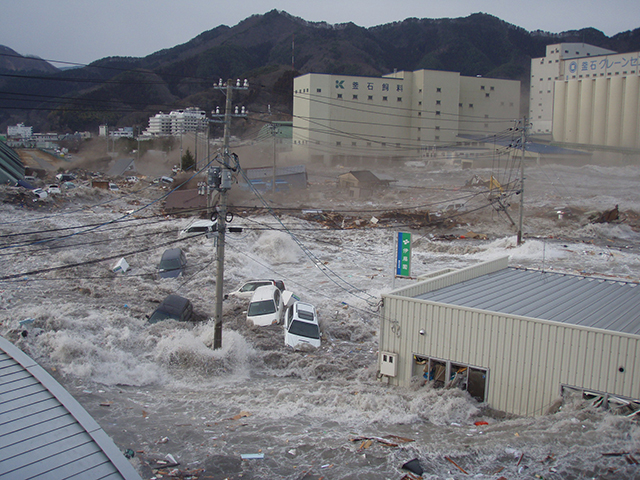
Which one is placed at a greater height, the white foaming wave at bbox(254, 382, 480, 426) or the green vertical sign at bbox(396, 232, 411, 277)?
the green vertical sign at bbox(396, 232, 411, 277)

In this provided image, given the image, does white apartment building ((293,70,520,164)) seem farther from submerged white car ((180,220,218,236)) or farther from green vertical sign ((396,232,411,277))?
green vertical sign ((396,232,411,277))

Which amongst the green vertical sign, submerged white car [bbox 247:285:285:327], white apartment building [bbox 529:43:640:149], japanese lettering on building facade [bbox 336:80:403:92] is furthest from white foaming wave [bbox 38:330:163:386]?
white apartment building [bbox 529:43:640:149]

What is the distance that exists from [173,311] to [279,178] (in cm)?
3260

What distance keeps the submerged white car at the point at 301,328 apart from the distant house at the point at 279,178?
103 ft

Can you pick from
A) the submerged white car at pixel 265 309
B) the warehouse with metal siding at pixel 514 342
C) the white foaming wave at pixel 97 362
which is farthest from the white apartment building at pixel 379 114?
the white foaming wave at pixel 97 362

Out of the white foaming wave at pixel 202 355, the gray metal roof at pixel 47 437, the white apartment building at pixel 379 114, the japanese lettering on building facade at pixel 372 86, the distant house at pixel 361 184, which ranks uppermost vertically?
the japanese lettering on building facade at pixel 372 86

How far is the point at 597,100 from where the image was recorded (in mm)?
60000

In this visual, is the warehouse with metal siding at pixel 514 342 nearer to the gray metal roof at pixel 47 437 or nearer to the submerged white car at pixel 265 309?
the submerged white car at pixel 265 309

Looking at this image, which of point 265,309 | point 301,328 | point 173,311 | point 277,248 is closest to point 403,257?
point 301,328

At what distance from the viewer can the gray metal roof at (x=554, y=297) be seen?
426 inches

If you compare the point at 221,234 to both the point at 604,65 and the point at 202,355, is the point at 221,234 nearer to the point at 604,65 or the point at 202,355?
the point at 202,355

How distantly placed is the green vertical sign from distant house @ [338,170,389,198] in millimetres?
31138

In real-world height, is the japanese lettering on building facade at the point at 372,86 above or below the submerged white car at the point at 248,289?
above

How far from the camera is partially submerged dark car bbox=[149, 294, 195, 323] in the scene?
15219 mm
